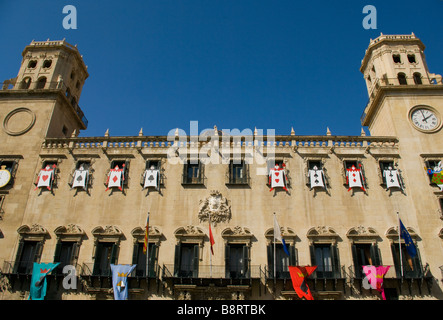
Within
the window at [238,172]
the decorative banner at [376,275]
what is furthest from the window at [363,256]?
the window at [238,172]

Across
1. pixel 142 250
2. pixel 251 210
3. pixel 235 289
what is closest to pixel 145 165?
pixel 142 250

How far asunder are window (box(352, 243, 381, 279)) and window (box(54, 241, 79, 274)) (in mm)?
19040

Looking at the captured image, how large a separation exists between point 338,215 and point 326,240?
2184 mm

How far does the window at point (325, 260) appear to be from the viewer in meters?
25.4

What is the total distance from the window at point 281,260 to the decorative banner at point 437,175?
1178cm

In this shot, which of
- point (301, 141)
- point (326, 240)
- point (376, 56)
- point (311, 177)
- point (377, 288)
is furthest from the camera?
point (376, 56)

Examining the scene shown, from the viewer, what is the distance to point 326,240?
26.5 meters

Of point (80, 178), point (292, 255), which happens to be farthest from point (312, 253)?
point (80, 178)

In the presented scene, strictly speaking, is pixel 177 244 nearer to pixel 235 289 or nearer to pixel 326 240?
pixel 235 289

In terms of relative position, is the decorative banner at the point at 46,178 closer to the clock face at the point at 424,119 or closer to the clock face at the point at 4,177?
the clock face at the point at 4,177

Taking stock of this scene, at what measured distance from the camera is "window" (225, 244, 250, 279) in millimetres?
25562

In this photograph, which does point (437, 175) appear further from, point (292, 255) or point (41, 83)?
point (41, 83)

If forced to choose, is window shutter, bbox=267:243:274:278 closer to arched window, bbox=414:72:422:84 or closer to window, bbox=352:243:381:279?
window, bbox=352:243:381:279

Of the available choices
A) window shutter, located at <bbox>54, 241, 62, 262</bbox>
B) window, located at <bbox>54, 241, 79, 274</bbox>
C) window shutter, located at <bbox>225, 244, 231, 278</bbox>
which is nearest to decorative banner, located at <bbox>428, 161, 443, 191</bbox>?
window shutter, located at <bbox>225, 244, 231, 278</bbox>
